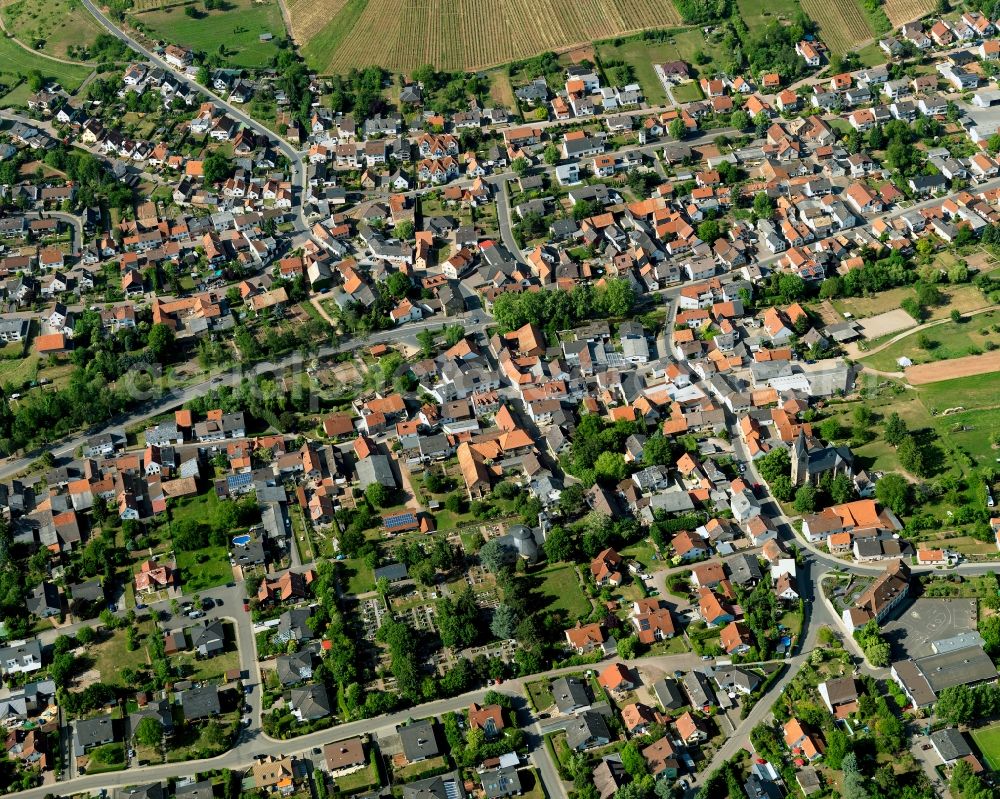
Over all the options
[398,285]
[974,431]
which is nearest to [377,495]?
[398,285]

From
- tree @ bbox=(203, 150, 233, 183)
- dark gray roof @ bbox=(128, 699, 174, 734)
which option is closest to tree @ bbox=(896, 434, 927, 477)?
dark gray roof @ bbox=(128, 699, 174, 734)

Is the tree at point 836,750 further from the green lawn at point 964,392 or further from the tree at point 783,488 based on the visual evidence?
the green lawn at point 964,392

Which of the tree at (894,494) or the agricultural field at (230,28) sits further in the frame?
the agricultural field at (230,28)

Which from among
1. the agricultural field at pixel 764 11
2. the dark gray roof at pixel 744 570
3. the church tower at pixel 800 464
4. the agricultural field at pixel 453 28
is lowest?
the dark gray roof at pixel 744 570

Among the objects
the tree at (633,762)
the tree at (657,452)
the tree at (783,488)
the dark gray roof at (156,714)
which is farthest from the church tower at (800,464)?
the dark gray roof at (156,714)

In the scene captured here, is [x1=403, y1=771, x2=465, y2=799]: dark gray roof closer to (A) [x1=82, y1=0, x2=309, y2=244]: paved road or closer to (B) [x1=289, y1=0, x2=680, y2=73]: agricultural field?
(A) [x1=82, y1=0, x2=309, y2=244]: paved road
